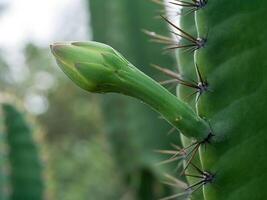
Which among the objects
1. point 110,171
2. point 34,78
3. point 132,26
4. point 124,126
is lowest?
point 124,126

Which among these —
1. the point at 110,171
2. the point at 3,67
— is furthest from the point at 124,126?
the point at 3,67

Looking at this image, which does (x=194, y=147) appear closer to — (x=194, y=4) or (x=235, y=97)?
(x=235, y=97)

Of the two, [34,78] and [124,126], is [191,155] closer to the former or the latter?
[124,126]

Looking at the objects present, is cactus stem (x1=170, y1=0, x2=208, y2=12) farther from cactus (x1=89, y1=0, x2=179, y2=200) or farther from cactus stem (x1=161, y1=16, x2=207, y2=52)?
cactus (x1=89, y1=0, x2=179, y2=200)

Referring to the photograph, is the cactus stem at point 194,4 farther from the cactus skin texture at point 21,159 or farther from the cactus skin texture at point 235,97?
the cactus skin texture at point 21,159

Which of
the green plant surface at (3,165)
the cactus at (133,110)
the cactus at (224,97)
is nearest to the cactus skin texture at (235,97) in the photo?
the cactus at (224,97)

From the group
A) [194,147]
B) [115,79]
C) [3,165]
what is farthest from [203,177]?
[3,165]
